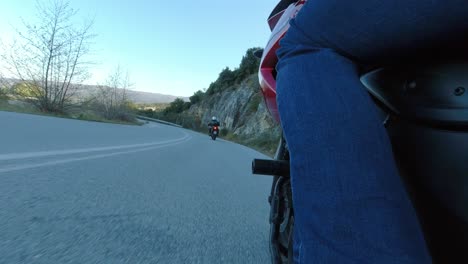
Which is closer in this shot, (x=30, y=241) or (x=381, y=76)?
(x=381, y=76)

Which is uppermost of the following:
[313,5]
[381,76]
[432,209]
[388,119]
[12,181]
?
[313,5]

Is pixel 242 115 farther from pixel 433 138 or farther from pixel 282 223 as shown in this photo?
pixel 433 138

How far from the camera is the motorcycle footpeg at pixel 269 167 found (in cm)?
101

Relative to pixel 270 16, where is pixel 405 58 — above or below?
below

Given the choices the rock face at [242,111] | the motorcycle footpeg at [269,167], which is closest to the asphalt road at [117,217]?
the motorcycle footpeg at [269,167]

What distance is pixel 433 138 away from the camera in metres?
0.70

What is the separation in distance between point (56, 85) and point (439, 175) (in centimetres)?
1570

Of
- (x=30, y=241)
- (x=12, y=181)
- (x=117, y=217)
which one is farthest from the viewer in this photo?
(x=12, y=181)

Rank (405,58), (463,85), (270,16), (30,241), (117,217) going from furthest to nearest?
(117,217) → (270,16) → (30,241) → (405,58) → (463,85)

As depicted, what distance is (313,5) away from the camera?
2.85ft

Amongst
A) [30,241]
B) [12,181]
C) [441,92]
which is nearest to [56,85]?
[12,181]

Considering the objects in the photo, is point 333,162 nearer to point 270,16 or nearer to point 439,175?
point 439,175

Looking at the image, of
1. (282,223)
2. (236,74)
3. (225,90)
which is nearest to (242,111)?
(236,74)

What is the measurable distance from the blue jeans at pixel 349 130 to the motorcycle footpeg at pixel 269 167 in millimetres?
235
